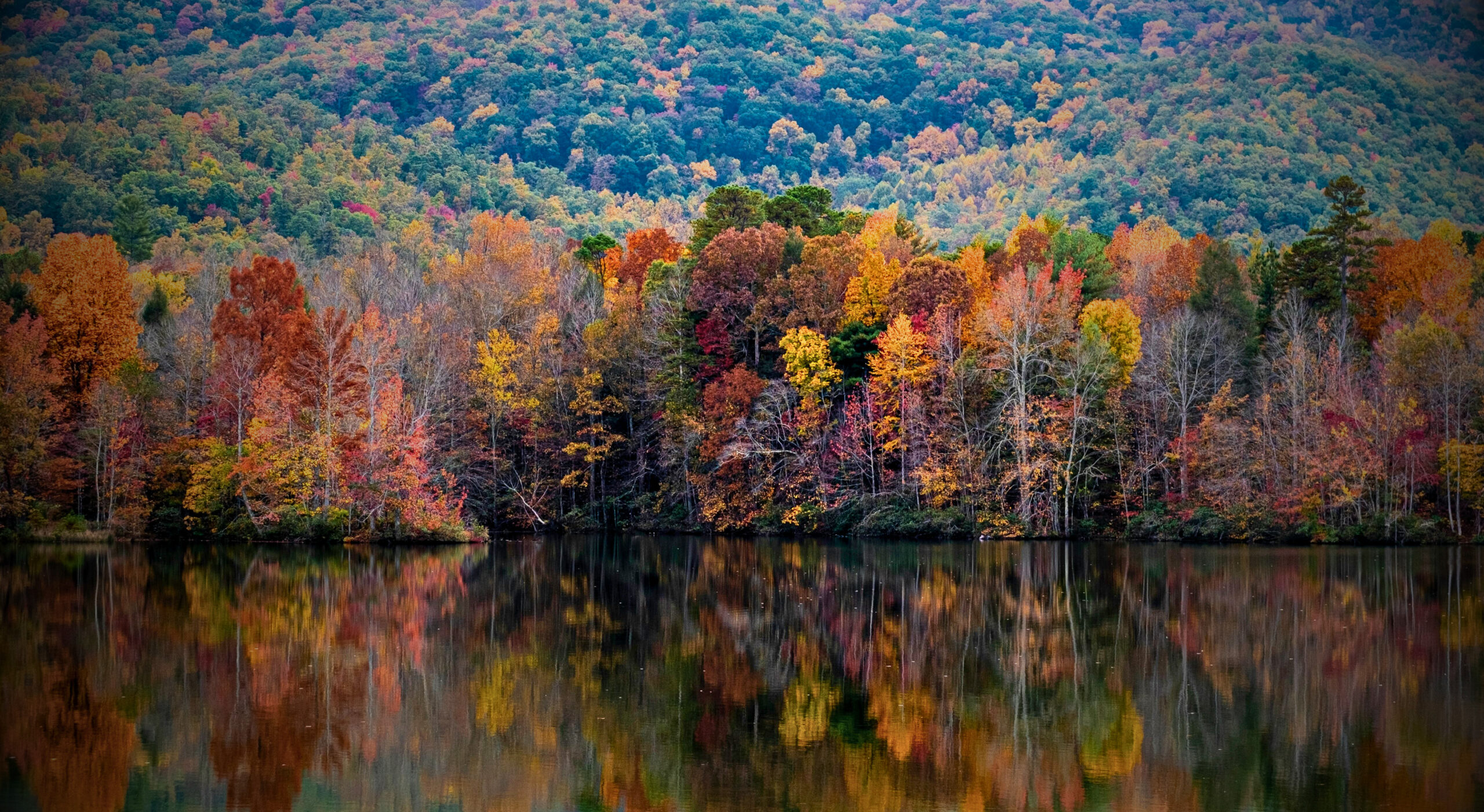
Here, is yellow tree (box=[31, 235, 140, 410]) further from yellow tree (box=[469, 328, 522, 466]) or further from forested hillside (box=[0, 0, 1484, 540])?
yellow tree (box=[469, 328, 522, 466])

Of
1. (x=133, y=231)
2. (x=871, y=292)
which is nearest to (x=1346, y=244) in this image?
(x=871, y=292)

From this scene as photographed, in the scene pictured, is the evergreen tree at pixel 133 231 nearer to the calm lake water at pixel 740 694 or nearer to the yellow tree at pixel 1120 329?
the calm lake water at pixel 740 694

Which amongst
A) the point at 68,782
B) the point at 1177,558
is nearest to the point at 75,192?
the point at 1177,558

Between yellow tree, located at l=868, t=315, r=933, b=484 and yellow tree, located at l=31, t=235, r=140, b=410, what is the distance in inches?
1275

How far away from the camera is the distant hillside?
4414 inches

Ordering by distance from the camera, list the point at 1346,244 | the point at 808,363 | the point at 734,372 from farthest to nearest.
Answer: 1. the point at 1346,244
2. the point at 734,372
3. the point at 808,363

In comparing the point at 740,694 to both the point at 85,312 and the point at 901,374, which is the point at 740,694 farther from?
the point at 85,312

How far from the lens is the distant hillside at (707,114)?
11212 cm

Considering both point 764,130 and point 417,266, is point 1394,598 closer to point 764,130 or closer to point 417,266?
point 417,266

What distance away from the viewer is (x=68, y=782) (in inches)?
563

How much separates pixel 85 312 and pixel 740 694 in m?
46.2

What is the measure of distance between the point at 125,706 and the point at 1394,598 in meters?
26.7

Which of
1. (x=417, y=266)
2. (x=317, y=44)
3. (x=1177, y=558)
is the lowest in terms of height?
(x=1177, y=558)

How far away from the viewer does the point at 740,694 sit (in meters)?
19.4
